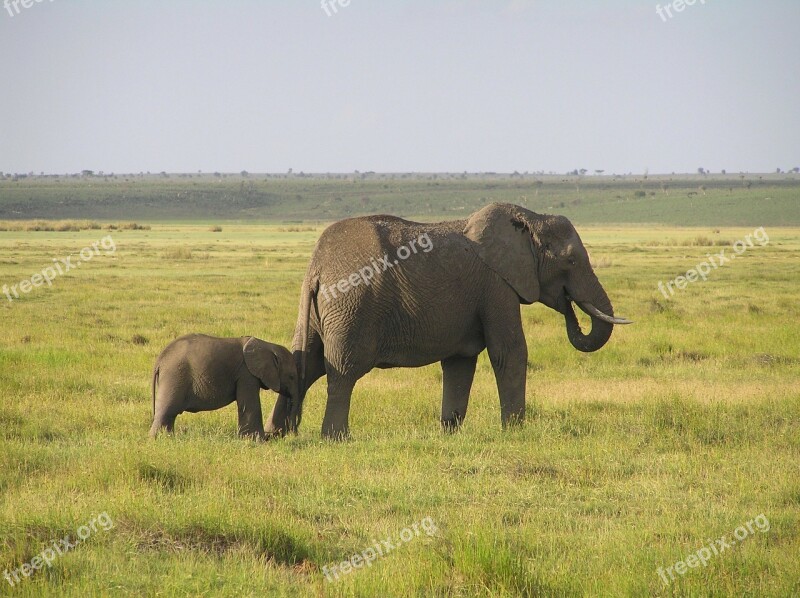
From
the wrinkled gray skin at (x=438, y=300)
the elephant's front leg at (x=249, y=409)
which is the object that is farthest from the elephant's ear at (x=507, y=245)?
the elephant's front leg at (x=249, y=409)

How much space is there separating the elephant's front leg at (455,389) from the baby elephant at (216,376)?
1.95 meters

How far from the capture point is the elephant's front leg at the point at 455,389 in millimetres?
12133

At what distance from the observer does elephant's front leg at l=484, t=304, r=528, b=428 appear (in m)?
11.7

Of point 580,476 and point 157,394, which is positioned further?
point 157,394

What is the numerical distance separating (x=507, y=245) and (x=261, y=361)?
291cm

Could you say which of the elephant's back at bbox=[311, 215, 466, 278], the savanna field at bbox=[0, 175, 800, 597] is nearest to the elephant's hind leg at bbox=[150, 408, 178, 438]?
the savanna field at bbox=[0, 175, 800, 597]

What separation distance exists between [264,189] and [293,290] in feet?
434

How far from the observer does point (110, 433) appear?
36.6 ft

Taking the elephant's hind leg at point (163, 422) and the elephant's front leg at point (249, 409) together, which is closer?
the elephant's hind leg at point (163, 422)

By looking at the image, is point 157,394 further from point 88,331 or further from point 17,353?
point 88,331

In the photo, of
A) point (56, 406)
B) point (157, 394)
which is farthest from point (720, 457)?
point (56, 406)

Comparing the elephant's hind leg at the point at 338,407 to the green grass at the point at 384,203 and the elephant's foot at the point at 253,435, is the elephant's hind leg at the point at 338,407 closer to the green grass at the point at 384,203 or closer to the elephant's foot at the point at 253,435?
the elephant's foot at the point at 253,435

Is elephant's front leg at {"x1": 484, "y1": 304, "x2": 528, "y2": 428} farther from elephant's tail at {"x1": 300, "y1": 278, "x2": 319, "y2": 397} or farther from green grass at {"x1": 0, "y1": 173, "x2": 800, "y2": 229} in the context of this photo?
A: green grass at {"x1": 0, "y1": 173, "x2": 800, "y2": 229}

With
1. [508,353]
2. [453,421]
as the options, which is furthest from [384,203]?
[508,353]
